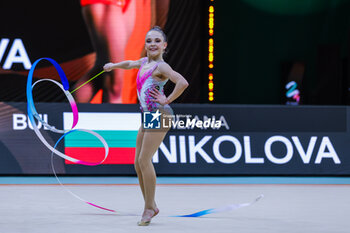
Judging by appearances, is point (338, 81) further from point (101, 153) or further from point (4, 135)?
point (4, 135)

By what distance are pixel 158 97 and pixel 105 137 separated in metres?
4.62

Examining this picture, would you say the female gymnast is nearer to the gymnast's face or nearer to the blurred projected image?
the gymnast's face

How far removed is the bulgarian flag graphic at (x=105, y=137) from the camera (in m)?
10.1

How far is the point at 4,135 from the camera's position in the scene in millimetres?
10117

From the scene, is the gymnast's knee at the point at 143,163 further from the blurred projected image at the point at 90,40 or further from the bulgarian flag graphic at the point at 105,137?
the blurred projected image at the point at 90,40
